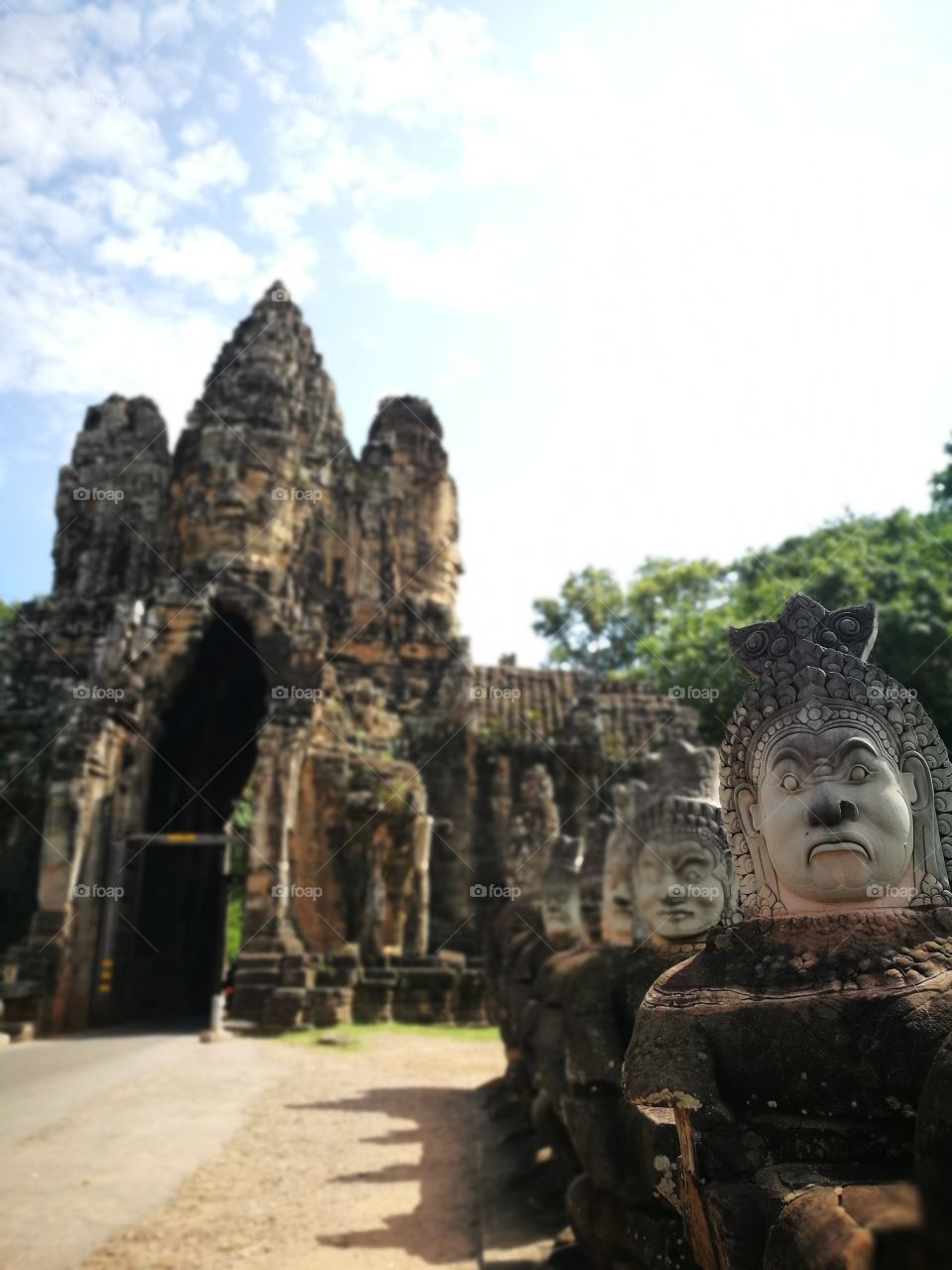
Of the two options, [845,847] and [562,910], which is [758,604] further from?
[845,847]

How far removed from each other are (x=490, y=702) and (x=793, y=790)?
75.7ft

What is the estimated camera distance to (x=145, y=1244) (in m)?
5.17

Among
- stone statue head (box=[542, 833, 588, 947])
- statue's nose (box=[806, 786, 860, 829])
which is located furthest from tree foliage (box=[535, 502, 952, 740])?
statue's nose (box=[806, 786, 860, 829])

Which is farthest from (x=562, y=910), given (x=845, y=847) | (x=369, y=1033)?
(x=369, y=1033)

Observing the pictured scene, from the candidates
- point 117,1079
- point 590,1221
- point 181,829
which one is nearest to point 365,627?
point 181,829

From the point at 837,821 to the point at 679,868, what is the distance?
5.87ft

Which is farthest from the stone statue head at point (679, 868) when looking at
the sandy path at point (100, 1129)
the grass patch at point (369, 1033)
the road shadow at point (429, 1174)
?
the grass patch at point (369, 1033)

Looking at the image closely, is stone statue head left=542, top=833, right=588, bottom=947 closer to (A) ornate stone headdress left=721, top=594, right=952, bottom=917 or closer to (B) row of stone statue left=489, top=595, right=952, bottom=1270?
(B) row of stone statue left=489, top=595, right=952, bottom=1270

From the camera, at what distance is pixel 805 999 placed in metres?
2.45

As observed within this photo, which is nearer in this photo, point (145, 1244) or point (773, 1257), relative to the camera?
point (773, 1257)

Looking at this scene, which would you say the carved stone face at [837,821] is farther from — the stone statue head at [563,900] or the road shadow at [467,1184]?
the stone statue head at [563,900]

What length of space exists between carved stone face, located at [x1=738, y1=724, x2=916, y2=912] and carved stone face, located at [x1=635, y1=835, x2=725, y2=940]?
1510 mm

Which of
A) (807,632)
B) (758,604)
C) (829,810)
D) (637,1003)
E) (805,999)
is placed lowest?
(637,1003)

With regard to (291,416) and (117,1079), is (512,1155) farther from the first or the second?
(291,416)
